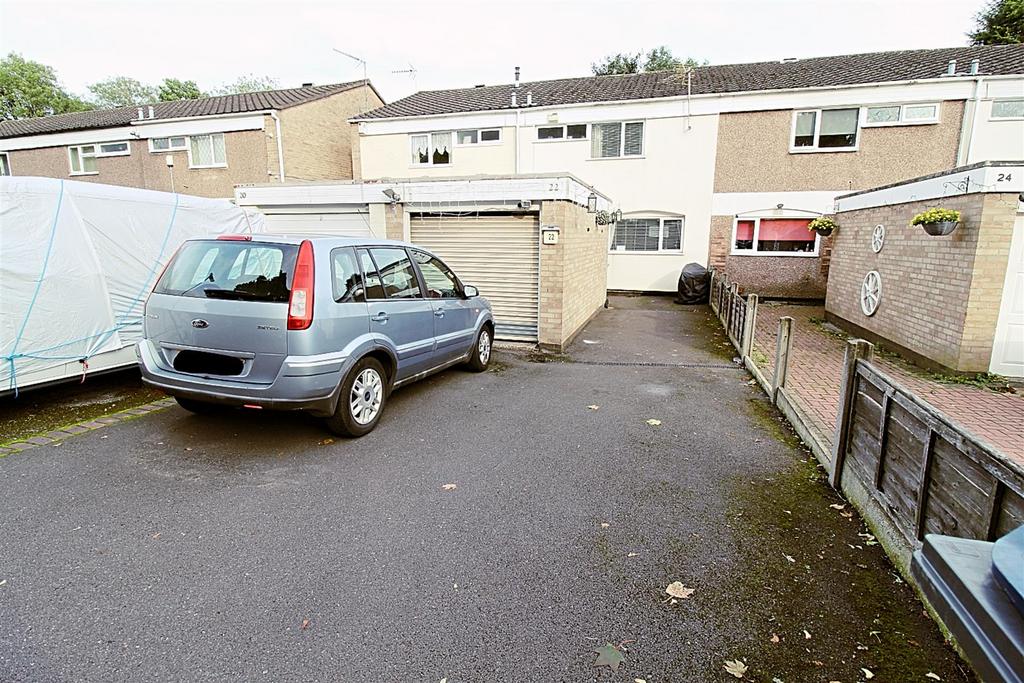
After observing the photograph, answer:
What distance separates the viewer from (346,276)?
477cm

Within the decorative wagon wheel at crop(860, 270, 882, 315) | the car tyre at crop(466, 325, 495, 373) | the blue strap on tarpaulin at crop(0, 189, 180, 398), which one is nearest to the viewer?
the blue strap on tarpaulin at crop(0, 189, 180, 398)

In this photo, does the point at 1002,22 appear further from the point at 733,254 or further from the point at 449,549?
the point at 449,549

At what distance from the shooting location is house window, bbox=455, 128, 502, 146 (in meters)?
18.2

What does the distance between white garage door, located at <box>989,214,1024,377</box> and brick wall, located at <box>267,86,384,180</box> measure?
19291 mm

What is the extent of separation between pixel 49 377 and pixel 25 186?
1863 mm

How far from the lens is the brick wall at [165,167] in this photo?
741 inches

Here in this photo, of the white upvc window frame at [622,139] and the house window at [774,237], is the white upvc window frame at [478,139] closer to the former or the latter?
the white upvc window frame at [622,139]

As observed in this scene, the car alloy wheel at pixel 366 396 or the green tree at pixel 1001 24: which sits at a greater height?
the green tree at pixel 1001 24

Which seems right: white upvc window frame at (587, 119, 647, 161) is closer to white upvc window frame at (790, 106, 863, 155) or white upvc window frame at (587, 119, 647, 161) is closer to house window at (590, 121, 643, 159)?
house window at (590, 121, 643, 159)

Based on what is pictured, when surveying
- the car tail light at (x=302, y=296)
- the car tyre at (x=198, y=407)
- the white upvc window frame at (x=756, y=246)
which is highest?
the white upvc window frame at (x=756, y=246)

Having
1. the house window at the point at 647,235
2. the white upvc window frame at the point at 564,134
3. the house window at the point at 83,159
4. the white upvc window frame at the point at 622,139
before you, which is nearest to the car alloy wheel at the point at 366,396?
the house window at the point at 647,235

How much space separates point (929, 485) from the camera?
283 centimetres

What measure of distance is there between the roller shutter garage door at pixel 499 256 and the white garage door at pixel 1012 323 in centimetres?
619

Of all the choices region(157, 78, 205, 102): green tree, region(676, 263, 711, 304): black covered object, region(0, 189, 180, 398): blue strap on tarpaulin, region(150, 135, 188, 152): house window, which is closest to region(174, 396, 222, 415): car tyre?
region(0, 189, 180, 398): blue strap on tarpaulin
